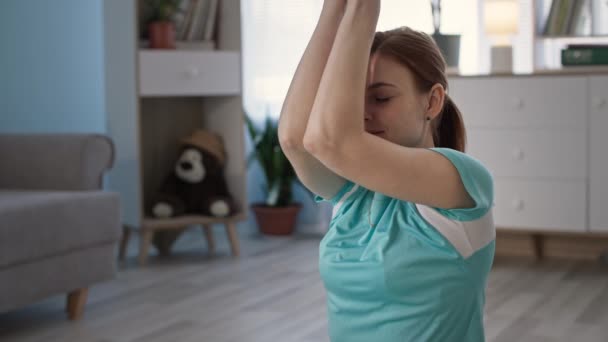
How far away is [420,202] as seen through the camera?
0.89 meters

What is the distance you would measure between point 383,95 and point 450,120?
0.18m

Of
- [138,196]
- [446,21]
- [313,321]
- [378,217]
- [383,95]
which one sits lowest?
[313,321]

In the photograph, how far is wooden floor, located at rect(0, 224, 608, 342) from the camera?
2.74 metres

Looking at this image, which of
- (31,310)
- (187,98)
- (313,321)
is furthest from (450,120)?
(187,98)

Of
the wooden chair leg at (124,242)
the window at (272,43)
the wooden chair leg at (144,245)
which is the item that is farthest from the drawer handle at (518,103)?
the wooden chair leg at (124,242)

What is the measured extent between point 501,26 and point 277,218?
1418 millimetres

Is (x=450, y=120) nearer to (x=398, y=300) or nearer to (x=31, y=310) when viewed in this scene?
(x=398, y=300)

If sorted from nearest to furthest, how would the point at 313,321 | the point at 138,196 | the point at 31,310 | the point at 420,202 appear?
the point at 420,202
the point at 313,321
the point at 31,310
the point at 138,196

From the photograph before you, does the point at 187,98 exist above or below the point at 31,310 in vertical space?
above

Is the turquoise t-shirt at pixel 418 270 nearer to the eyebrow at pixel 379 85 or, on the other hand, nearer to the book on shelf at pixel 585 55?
the eyebrow at pixel 379 85

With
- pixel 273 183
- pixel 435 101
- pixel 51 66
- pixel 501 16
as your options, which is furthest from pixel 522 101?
pixel 435 101

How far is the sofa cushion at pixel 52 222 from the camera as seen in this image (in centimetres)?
266

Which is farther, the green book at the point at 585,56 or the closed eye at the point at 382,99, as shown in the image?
the green book at the point at 585,56

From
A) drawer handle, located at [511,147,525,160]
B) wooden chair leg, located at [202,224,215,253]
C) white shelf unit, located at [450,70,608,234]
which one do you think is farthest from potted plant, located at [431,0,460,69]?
wooden chair leg, located at [202,224,215,253]
